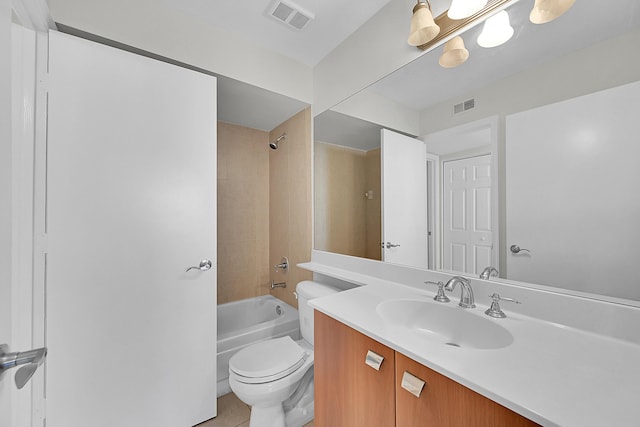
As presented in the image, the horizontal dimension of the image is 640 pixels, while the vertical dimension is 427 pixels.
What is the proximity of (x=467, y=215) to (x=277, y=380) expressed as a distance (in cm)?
126

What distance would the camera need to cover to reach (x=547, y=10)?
896 millimetres

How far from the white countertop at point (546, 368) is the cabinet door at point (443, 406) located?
0.15 feet

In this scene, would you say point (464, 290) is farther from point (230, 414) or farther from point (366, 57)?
point (230, 414)

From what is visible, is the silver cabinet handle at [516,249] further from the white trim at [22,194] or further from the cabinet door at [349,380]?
the white trim at [22,194]

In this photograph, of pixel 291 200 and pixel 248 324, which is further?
pixel 248 324

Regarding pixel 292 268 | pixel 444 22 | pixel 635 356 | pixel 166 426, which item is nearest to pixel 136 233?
pixel 166 426

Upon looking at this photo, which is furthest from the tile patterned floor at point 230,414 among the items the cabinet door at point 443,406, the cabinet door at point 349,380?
the cabinet door at point 443,406

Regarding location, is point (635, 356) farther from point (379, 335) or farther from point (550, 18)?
point (550, 18)

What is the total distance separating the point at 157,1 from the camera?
1.39 metres

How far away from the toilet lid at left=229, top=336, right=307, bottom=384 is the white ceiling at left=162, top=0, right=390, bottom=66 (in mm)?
2031

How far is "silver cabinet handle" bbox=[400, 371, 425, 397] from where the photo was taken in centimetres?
71

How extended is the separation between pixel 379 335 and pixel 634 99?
3.54 feet

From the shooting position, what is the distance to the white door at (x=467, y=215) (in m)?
1.07

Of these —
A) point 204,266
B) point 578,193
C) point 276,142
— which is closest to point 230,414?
point 204,266
